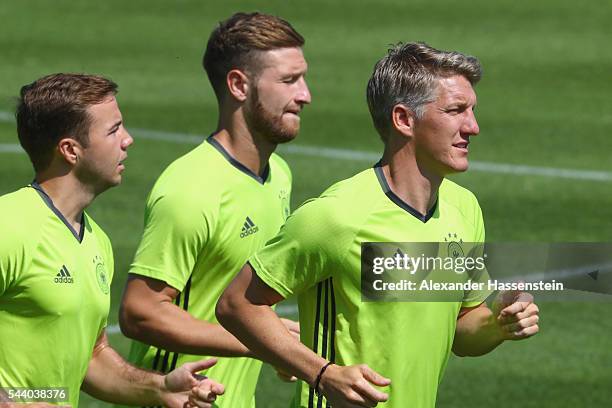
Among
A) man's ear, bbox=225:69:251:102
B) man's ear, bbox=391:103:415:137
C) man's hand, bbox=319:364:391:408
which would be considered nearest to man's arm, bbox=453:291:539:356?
man's hand, bbox=319:364:391:408

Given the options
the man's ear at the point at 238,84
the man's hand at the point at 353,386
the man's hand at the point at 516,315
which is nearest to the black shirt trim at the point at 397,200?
the man's hand at the point at 516,315

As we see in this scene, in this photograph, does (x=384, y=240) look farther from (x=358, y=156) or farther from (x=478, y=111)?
(x=478, y=111)

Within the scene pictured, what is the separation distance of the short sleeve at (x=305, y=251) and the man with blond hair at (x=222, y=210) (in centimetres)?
77

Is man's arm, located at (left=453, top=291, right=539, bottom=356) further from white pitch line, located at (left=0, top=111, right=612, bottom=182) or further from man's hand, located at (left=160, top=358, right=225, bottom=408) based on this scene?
white pitch line, located at (left=0, top=111, right=612, bottom=182)

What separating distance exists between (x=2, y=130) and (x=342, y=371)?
1310 centimetres

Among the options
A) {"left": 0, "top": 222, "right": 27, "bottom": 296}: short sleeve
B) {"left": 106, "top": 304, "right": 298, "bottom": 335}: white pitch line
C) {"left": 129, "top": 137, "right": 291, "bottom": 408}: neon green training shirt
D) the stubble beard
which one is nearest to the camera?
{"left": 0, "top": 222, "right": 27, "bottom": 296}: short sleeve

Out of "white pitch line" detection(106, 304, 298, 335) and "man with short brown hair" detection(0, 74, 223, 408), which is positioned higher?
"man with short brown hair" detection(0, 74, 223, 408)

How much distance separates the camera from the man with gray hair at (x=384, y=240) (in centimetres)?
642

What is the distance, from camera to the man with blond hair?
24.2ft

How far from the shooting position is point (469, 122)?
6.57 meters

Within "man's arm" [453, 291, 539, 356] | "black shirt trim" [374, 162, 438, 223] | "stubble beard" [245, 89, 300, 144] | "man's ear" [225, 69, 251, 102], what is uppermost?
"man's ear" [225, 69, 251, 102]

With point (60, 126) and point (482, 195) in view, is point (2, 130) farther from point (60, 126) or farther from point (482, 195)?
point (60, 126)

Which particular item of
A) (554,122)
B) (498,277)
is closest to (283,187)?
(498,277)

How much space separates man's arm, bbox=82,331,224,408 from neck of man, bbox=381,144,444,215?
1.13 meters
